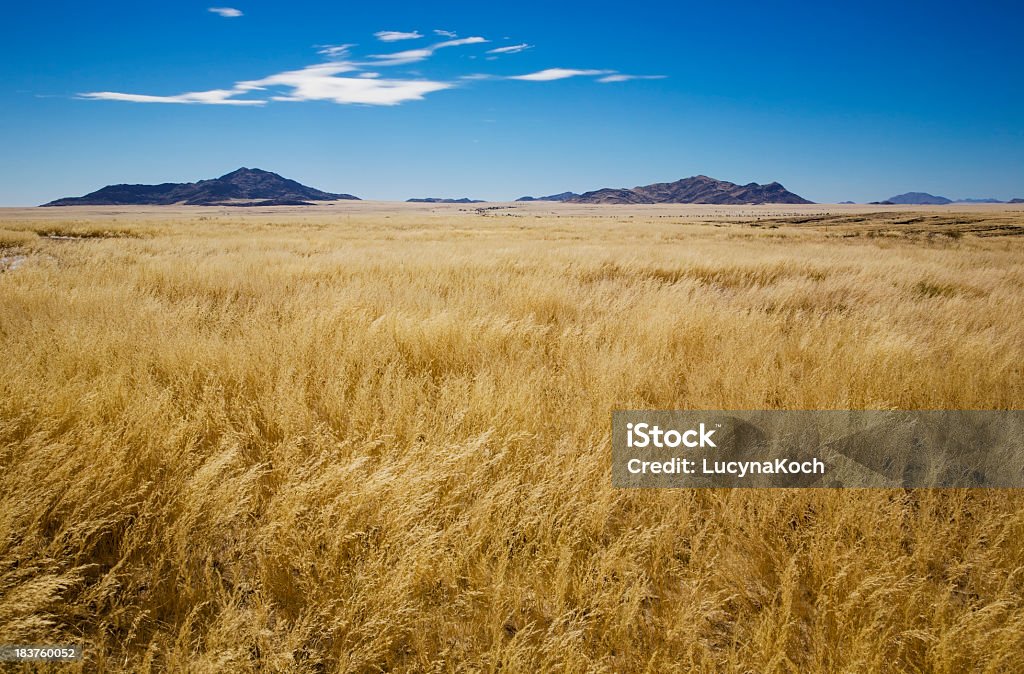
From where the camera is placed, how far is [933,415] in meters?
3.31

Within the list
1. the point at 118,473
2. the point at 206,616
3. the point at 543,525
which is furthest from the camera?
the point at 118,473

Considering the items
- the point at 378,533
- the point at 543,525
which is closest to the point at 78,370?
the point at 378,533

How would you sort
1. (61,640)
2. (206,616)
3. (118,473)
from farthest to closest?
(118,473), (206,616), (61,640)

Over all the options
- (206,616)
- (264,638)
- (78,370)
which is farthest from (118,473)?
(78,370)

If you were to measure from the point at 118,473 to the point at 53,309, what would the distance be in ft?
14.7

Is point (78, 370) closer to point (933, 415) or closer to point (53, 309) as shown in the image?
point (53, 309)

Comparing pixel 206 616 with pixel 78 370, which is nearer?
pixel 206 616

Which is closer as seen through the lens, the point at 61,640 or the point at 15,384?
the point at 61,640

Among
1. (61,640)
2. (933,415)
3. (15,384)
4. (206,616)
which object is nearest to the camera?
(61,640)

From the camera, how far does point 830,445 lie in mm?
2928

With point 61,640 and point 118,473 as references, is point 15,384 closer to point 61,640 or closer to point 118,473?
point 118,473

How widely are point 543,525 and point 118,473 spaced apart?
202 cm

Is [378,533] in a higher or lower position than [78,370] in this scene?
lower

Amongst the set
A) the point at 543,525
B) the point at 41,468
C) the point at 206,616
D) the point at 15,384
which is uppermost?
the point at 15,384
